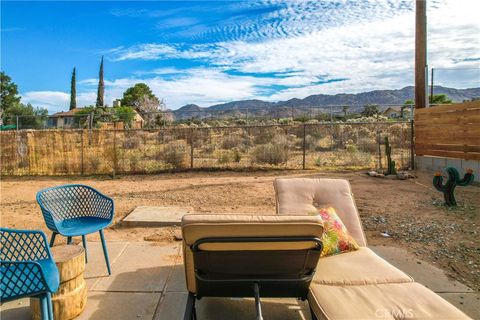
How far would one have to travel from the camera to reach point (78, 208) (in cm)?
396

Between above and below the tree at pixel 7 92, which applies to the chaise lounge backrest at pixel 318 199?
below

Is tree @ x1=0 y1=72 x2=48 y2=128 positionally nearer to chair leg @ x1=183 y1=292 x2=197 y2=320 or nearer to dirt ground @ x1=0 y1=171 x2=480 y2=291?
dirt ground @ x1=0 y1=171 x2=480 y2=291

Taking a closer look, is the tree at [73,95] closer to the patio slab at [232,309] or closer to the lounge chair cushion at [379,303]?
the patio slab at [232,309]

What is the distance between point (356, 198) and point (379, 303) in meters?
5.47

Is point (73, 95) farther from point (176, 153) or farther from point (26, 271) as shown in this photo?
point (26, 271)

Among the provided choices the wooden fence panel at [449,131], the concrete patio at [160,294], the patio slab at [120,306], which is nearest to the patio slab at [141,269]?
the concrete patio at [160,294]

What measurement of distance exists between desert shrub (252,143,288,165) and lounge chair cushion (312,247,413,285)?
8924mm

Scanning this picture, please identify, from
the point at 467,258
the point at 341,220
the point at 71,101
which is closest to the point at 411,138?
the point at 467,258

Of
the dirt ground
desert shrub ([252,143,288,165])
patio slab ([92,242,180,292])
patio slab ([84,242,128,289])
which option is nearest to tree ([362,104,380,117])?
desert shrub ([252,143,288,165])

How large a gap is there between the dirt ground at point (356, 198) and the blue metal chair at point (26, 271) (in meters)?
2.39

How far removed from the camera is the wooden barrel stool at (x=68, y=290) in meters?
2.67

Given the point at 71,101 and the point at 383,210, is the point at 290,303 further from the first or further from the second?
the point at 71,101

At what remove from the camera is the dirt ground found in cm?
464

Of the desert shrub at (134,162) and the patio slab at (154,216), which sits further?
the desert shrub at (134,162)
